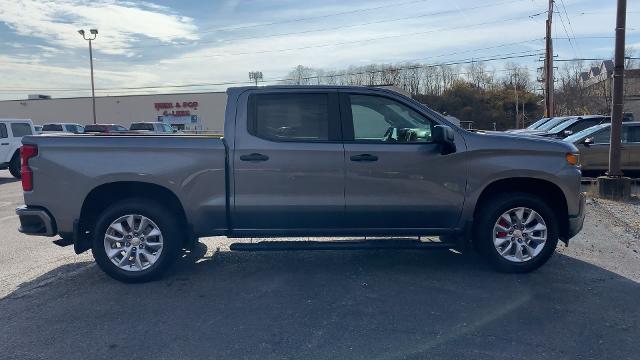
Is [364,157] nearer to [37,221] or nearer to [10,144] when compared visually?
[37,221]

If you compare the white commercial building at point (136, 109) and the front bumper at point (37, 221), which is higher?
the white commercial building at point (136, 109)

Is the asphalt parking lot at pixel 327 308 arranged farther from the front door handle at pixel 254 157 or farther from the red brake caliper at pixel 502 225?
the front door handle at pixel 254 157

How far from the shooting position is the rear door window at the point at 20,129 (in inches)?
692

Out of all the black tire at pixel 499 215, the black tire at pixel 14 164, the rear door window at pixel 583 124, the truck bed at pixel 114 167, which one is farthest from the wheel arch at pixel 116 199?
the rear door window at pixel 583 124

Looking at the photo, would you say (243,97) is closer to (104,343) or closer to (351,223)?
(351,223)

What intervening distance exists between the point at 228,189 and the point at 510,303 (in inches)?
118

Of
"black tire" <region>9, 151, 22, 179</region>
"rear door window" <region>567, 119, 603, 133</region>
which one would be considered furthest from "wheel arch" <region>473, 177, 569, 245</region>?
"black tire" <region>9, 151, 22, 179</region>

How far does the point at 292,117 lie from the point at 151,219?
185 cm

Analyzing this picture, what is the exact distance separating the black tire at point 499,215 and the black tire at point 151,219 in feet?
10.9

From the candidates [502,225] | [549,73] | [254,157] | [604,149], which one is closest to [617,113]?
[604,149]

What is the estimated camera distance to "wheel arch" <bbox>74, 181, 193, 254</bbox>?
5.64 m

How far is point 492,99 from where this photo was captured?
219 ft

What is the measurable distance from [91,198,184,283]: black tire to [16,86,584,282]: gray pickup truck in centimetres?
1

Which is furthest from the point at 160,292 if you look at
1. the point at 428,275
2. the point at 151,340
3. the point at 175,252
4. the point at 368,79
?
the point at 368,79
